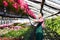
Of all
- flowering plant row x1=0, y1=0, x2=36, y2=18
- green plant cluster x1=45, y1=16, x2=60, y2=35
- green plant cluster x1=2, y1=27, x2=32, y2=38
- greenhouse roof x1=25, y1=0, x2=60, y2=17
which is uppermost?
flowering plant row x1=0, y1=0, x2=36, y2=18

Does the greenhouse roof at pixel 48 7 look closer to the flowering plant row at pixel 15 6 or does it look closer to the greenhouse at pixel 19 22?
the greenhouse at pixel 19 22

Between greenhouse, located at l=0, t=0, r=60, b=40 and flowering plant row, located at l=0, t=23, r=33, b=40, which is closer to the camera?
greenhouse, located at l=0, t=0, r=60, b=40

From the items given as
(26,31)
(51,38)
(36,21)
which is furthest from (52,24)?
(36,21)

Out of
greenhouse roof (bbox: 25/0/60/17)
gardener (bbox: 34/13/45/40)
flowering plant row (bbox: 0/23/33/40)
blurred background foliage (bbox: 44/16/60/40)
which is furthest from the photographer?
greenhouse roof (bbox: 25/0/60/17)

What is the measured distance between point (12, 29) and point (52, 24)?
2.96m

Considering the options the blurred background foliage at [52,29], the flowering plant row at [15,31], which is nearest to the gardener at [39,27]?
the flowering plant row at [15,31]

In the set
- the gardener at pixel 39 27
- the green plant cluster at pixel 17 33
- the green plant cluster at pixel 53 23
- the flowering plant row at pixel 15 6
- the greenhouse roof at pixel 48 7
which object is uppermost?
the flowering plant row at pixel 15 6

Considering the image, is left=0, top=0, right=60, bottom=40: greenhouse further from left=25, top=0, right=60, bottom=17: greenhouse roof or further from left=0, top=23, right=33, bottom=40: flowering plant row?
left=25, top=0, right=60, bottom=17: greenhouse roof

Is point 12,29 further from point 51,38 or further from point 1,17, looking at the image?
point 51,38

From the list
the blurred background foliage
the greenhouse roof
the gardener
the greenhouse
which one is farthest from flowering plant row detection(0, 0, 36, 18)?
the greenhouse roof

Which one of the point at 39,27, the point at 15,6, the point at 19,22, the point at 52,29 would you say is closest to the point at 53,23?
the point at 52,29

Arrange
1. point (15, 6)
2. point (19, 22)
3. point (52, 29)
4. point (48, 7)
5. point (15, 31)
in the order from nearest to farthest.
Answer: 1. point (15, 6)
2. point (15, 31)
3. point (19, 22)
4. point (52, 29)
5. point (48, 7)

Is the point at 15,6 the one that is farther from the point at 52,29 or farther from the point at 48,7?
the point at 48,7

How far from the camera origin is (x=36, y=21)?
26.7 ft
